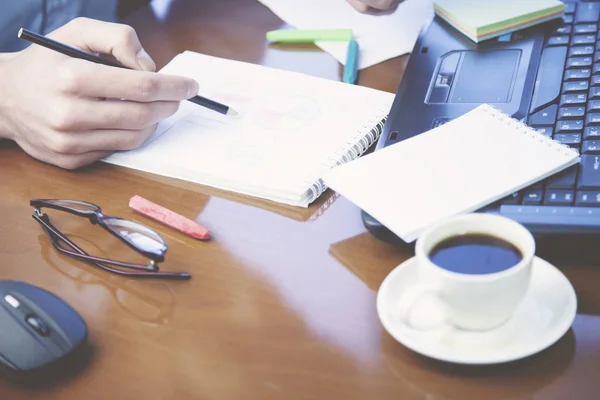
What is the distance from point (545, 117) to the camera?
2.15ft

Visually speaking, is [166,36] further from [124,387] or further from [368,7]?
[124,387]

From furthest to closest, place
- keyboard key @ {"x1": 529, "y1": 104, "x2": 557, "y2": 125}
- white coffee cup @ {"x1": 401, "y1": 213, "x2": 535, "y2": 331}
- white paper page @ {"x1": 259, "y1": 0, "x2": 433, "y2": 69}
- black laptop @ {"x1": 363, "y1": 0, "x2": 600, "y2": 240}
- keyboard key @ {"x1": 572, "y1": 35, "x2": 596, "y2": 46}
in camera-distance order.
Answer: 1. white paper page @ {"x1": 259, "y1": 0, "x2": 433, "y2": 69}
2. keyboard key @ {"x1": 572, "y1": 35, "x2": 596, "y2": 46}
3. keyboard key @ {"x1": 529, "y1": 104, "x2": 557, "y2": 125}
4. black laptop @ {"x1": 363, "y1": 0, "x2": 600, "y2": 240}
5. white coffee cup @ {"x1": 401, "y1": 213, "x2": 535, "y2": 331}

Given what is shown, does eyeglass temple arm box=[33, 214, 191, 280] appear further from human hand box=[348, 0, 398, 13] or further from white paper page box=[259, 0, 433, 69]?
human hand box=[348, 0, 398, 13]

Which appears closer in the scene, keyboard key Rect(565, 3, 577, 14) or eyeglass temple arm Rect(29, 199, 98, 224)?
eyeglass temple arm Rect(29, 199, 98, 224)

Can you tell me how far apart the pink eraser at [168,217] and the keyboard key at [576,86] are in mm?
365

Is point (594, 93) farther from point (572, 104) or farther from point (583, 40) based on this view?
point (583, 40)

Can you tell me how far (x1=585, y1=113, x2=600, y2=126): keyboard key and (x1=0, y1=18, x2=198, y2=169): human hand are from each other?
0.39 metres

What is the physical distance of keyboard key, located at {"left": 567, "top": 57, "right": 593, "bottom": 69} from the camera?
2.36 feet

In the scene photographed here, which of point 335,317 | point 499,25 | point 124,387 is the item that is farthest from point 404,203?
point 499,25

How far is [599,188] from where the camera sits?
0.55m

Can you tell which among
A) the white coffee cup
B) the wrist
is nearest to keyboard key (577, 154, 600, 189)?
the white coffee cup

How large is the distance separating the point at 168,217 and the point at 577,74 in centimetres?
42

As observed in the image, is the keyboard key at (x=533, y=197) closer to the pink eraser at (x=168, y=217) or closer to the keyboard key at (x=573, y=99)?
the keyboard key at (x=573, y=99)

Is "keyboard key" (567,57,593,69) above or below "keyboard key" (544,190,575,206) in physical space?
above
